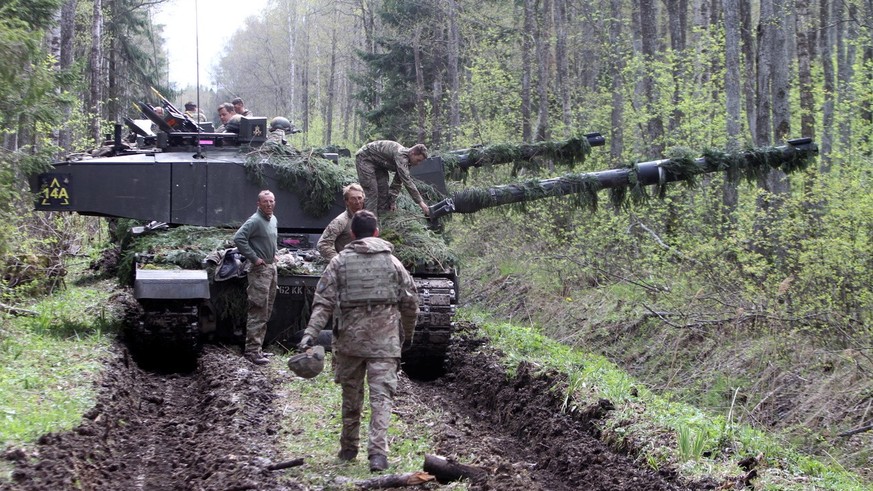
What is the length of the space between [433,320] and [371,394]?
3574mm

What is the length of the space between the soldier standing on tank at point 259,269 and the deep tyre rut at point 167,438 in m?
0.39

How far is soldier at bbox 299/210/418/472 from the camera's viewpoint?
6.66 meters

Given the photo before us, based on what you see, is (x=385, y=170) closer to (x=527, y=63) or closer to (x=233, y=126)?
(x=233, y=126)

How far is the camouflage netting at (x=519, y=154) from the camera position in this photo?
13414 millimetres

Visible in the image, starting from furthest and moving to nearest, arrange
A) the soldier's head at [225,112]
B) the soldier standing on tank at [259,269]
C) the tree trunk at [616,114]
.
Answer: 1. the tree trunk at [616,114]
2. the soldier's head at [225,112]
3. the soldier standing on tank at [259,269]

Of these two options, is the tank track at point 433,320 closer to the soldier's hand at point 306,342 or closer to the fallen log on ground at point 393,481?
the soldier's hand at point 306,342

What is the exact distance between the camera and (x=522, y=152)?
13562 mm

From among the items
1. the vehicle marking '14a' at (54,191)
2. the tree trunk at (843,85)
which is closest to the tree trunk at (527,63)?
the tree trunk at (843,85)

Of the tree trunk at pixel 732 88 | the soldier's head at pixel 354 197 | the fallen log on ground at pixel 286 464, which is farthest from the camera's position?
the tree trunk at pixel 732 88

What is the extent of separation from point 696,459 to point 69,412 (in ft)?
15.0

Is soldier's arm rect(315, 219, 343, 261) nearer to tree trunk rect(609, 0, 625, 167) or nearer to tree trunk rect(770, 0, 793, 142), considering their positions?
tree trunk rect(770, 0, 793, 142)

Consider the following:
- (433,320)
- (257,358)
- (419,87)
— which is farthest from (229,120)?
(419,87)

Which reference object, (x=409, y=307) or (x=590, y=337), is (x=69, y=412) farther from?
(x=590, y=337)

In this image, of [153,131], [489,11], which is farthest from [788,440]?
[489,11]
